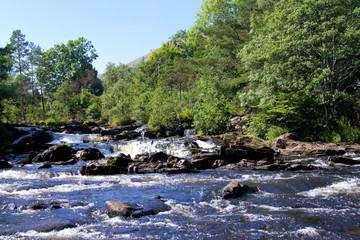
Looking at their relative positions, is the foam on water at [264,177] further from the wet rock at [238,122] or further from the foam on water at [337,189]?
the wet rock at [238,122]

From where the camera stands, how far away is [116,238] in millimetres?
5059

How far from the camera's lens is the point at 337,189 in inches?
324

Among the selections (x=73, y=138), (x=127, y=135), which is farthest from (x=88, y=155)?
(x=73, y=138)

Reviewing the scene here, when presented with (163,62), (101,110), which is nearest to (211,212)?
(101,110)

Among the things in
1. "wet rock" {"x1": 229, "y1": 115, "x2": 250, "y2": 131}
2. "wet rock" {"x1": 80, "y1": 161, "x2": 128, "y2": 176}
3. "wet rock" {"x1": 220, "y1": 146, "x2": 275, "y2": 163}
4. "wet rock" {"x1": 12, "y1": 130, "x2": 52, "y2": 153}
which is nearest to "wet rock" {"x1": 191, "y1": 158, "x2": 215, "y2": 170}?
"wet rock" {"x1": 220, "y1": 146, "x2": 275, "y2": 163}

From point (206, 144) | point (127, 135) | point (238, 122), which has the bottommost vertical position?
point (206, 144)

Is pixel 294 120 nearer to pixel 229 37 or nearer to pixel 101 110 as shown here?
pixel 229 37

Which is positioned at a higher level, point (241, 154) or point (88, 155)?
point (88, 155)

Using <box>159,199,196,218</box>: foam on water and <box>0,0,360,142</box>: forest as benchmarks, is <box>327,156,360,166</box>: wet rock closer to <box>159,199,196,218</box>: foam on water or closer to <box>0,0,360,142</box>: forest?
<box>0,0,360,142</box>: forest

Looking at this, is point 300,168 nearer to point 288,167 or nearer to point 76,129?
point 288,167

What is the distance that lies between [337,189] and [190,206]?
4.48 metres

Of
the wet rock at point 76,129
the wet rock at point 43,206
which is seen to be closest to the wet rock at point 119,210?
the wet rock at point 43,206

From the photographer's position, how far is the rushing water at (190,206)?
5.29 metres

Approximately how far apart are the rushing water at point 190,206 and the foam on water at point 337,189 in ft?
0.08
